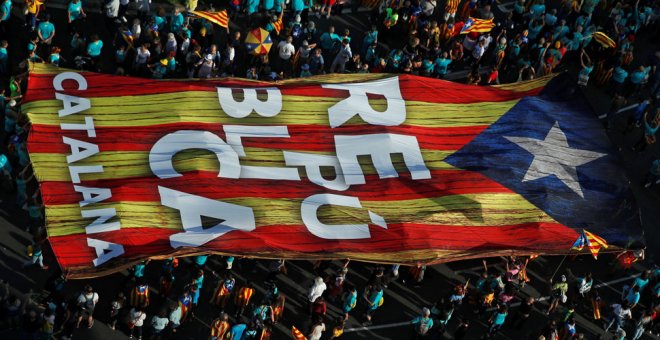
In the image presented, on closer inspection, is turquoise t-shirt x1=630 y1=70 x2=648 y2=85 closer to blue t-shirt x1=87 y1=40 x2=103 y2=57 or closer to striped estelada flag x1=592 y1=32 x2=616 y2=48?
striped estelada flag x1=592 y1=32 x2=616 y2=48

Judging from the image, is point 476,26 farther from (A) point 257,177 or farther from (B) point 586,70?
(A) point 257,177

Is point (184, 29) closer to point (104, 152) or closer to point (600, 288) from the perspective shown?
point (104, 152)

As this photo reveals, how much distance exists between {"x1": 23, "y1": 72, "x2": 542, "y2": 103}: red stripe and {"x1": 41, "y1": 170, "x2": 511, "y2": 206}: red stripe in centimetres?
295

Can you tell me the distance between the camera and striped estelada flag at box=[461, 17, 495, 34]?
122 ft

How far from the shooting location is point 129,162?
95.2 feet

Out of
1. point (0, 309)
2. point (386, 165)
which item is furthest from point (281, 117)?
point (0, 309)

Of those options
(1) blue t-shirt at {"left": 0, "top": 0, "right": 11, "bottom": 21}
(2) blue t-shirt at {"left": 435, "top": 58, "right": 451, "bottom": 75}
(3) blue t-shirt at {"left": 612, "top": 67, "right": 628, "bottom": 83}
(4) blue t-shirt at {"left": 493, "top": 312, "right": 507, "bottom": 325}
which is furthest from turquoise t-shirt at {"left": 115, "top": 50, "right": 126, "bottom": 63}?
(3) blue t-shirt at {"left": 612, "top": 67, "right": 628, "bottom": 83}

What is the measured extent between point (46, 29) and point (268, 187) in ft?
32.6

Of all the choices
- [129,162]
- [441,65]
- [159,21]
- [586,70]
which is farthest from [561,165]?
[159,21]

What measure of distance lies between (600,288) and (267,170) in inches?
432

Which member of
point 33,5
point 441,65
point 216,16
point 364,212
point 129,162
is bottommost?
point 364,212

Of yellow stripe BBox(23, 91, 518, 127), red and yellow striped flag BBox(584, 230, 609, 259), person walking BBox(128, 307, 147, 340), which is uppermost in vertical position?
yellow stripe BBox(23, 91, 518, 127)

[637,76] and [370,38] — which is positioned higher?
[370,38]

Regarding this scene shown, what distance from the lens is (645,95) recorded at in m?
39.8
